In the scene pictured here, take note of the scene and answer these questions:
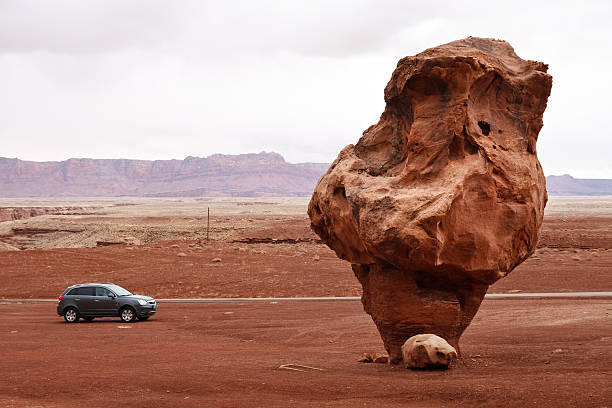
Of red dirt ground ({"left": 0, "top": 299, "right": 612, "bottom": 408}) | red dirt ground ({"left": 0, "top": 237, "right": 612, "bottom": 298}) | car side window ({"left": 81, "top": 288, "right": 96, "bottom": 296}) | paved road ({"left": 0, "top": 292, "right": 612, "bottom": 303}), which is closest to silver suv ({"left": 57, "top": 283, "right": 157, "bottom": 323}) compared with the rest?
car side window ({"left": 81, "top": 288, "right": 96, "bottom": 296})

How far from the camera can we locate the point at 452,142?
1364cm

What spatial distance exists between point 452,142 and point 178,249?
42170 millimetres

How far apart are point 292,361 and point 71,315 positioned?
13.8 metres

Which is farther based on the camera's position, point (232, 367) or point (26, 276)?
point (26, 276)

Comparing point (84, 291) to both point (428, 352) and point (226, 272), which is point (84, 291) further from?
point (428, 352)

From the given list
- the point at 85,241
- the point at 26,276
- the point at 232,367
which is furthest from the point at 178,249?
the point at 232,367

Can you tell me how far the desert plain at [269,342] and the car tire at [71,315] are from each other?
0.60 m

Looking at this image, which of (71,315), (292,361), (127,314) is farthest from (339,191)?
(71,315)

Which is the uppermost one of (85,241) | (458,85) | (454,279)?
(458,85)

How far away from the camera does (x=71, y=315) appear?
26.9 metres

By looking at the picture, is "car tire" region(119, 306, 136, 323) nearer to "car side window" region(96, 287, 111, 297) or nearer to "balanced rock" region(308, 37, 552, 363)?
"car side window" region(96, 287, 111, 297)

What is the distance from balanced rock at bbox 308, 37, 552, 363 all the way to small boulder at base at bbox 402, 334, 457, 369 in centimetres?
69

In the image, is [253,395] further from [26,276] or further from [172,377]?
[26,276]

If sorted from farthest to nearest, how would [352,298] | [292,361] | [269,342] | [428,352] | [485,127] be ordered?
[352,298] < [269,342] < [292,361] < [485,127] < [428,352]
